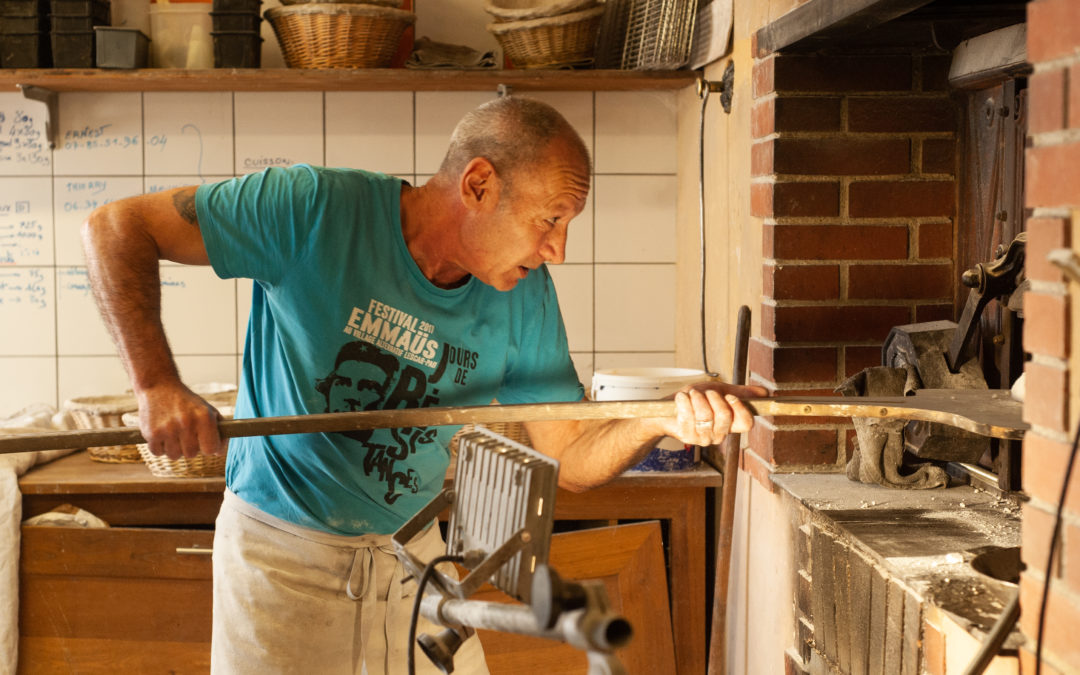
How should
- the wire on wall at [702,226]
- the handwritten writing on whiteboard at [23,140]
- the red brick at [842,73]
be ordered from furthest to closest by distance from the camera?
the handwritten writing on whiteboard at [23,140] < the wire on wall at [702,226] < the red brick at [842,73]

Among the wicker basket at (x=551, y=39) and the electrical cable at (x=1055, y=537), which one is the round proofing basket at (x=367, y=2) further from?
the electrical cable at (x=1055, y=537)

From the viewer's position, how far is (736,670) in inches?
87.3

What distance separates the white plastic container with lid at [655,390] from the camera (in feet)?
7.18

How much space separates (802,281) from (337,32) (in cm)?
124

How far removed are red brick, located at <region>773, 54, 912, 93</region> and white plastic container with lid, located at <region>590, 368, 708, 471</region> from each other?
66 centimetres

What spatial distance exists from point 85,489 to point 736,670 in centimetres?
139

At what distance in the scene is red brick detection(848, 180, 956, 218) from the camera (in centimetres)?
185

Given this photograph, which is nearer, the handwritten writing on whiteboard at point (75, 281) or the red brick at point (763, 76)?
the red brick at point (763, 76)

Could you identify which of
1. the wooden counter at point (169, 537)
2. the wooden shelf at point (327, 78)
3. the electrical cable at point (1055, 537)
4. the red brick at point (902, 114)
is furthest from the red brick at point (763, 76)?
the electrical cable at point (1055, 537)

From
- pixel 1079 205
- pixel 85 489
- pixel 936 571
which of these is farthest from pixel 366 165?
pixel 1079 205

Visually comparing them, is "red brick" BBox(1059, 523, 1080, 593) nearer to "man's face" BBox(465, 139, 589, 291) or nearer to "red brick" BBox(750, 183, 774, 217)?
"man's face" BBox(465, 139, 589, 291)

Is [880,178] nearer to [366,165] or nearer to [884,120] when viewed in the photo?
[884,120]

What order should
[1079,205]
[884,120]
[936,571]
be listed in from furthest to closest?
[884,120] < [936,571] < [1079,205]

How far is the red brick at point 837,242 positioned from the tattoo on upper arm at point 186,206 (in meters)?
0.96
